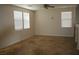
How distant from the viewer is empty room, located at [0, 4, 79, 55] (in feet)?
6.41

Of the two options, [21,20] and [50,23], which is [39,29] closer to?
[50,23]

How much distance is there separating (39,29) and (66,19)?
0.49 meters

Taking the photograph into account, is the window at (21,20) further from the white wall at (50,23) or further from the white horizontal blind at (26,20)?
the white wall at (50,23)

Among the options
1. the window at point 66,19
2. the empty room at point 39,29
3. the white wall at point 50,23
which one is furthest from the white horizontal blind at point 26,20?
the window at point 66,19

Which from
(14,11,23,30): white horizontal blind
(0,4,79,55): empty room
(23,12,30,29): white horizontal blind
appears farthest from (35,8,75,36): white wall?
(14,11,23,30): white horizontal blind

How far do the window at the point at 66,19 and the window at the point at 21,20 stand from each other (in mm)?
590

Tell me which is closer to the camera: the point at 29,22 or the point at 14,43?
the point at 14,43

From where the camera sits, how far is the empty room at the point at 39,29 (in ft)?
6.41

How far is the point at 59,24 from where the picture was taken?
6.65 ft
